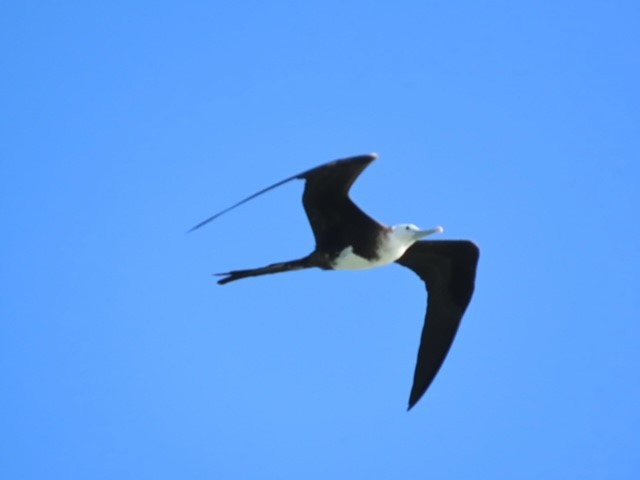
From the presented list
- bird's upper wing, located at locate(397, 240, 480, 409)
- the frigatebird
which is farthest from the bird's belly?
bird's upper wing, located at locate(397, 240, 480, 409)

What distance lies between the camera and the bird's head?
8.51 meters

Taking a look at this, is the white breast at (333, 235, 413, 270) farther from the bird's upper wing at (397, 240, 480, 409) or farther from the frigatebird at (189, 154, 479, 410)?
the bird's upper wing at (397, 240, 480, 409)

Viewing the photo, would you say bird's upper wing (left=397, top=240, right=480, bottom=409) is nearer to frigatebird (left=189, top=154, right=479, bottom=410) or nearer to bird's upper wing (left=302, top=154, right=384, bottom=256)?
frigatebird (left=189, top=154, right=479, bottom=410)

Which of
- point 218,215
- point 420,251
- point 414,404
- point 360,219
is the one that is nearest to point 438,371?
point 414,404

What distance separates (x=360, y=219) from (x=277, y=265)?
645 millimetres

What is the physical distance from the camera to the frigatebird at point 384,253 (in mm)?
7938

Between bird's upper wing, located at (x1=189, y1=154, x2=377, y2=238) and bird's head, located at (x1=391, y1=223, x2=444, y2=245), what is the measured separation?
482 mm

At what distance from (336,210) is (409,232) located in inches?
24.5

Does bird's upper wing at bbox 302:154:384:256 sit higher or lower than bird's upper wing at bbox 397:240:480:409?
higher

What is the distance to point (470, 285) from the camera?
30.3ft

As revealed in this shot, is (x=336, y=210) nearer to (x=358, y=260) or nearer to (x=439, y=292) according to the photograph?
(x=358, y=260)

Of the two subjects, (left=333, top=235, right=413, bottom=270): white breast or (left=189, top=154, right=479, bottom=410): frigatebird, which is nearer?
(left=189, top=154, right=479, bottom=410): frigatebird

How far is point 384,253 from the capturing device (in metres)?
8.48

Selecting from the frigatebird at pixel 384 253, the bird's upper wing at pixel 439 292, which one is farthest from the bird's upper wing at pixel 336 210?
the bird's upper wing at pixel 439 292
